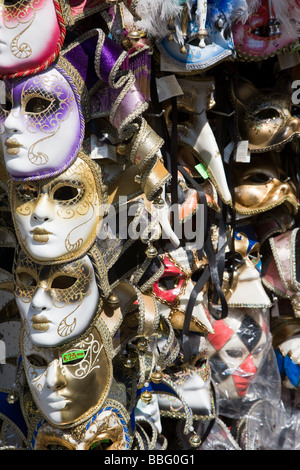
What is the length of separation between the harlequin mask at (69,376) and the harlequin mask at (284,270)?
2.53 ft

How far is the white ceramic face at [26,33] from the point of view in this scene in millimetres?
1506

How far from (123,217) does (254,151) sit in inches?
24.6

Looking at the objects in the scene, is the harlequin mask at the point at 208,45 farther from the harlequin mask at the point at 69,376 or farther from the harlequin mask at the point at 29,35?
the harlequin mask at the point at 69,376

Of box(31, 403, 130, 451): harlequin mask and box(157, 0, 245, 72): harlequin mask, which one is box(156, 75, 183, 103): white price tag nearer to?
box(157, 0, 245, 72): harlequin mask

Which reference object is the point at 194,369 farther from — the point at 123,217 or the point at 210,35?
the point at 210,35

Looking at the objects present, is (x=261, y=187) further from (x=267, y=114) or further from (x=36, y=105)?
(x=36, y=105)

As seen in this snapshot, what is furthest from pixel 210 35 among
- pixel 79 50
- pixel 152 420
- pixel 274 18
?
pixel 152 420

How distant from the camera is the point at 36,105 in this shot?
160cm

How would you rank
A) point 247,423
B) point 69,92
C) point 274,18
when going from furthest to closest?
point 247,423, point 274,18, point 69,92

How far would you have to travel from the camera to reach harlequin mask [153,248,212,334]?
2.04 meters

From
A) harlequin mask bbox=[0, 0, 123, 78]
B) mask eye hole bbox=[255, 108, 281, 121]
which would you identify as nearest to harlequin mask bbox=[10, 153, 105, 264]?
harlequin mask bbox=[0, 0, 123, 78]

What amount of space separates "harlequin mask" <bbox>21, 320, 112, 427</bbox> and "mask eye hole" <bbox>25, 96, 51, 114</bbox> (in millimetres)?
530

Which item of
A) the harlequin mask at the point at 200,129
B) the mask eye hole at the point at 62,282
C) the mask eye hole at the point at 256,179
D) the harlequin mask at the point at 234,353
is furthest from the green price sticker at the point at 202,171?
the mask eye hole at the point at 62,282
